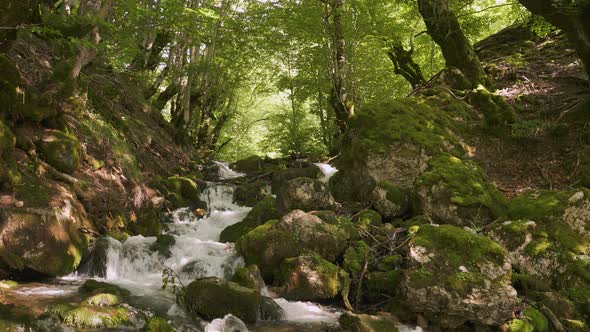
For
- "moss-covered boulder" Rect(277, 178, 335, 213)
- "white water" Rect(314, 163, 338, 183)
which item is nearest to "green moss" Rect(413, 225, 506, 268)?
"moss-covered boulder" Rect(277, 178, 335, 213)

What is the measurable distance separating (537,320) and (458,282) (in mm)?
1093

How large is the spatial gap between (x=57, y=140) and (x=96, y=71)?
189 inches

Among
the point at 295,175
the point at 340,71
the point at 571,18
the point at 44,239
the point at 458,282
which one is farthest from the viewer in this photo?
the point at 340,71

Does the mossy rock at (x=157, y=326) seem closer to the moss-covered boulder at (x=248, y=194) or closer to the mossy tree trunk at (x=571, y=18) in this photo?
the moss-covered boulder at (x=248, y=194)

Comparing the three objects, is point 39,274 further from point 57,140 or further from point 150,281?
point 57,140

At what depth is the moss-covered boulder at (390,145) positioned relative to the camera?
983cm

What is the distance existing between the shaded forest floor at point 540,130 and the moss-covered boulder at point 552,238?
152cm

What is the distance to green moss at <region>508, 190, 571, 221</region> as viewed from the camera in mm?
7020

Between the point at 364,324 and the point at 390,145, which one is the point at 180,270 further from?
the point at 390,145

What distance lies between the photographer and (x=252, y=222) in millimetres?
9461

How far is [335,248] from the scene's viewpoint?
737 centimetres

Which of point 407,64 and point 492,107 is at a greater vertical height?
point 407,64

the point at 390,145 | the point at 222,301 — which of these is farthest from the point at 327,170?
the point at 222,301

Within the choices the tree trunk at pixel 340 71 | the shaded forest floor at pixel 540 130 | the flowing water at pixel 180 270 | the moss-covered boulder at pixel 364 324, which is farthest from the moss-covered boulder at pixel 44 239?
the tree trunk at pixel 340 71
